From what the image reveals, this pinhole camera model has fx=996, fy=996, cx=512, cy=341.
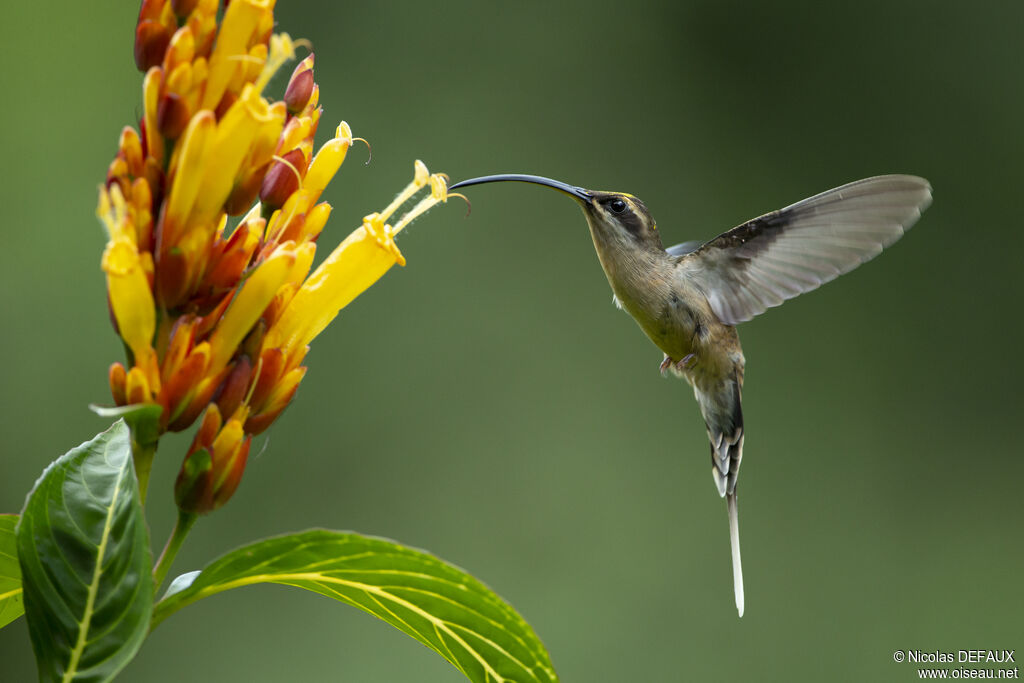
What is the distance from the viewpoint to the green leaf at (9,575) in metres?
0.74

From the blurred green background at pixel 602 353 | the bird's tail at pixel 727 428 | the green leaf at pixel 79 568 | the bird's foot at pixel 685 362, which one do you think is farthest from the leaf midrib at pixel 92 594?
the blurred green background at pixel 602 353

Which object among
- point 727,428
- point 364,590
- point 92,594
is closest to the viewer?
point 92,594

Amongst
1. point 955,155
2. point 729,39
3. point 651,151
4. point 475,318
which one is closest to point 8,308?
point 475,318

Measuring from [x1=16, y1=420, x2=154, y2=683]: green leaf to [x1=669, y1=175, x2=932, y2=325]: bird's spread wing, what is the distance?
3.66ft

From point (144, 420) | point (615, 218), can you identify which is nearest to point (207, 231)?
point (144, 420)

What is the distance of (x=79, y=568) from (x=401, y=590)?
0.23 m

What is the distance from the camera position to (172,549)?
2.40ft

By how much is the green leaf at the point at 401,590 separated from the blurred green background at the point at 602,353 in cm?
259

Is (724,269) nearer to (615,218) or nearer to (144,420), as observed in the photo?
(615,218)

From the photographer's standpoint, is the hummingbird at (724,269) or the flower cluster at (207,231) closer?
the flower cluster at (207,231)

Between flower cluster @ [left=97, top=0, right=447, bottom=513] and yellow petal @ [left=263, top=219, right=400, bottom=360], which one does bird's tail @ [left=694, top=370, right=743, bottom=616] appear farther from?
flower cluster @ [left=97, top=0, right=447, bottom=513]

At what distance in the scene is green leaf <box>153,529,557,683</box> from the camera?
0.74 meters

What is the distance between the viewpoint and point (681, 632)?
3555 millimetres

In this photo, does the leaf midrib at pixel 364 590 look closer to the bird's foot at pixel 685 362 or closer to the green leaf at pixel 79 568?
the green leaf at pixel 79 568
